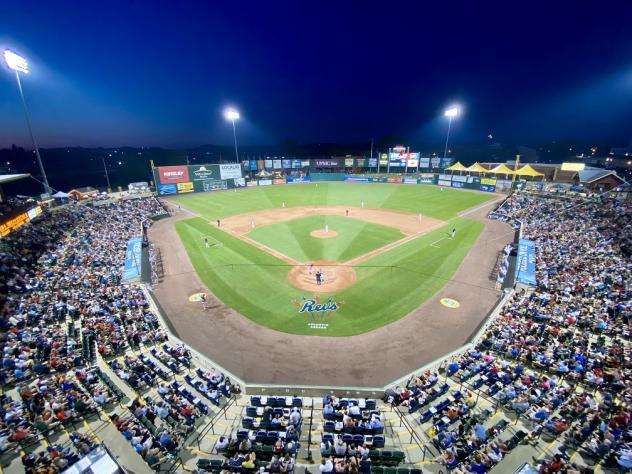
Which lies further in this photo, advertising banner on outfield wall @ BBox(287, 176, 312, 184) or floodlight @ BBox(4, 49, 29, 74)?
advertising banner on outfield wall @ BBox(287, 176, 312, 184)

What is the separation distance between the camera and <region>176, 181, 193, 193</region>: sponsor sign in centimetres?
6488

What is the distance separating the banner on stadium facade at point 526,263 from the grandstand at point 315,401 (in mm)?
1775

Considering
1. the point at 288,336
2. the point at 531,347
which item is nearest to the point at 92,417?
the point at 288,336

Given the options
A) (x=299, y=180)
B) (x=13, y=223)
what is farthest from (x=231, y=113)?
(x=13, y=223)

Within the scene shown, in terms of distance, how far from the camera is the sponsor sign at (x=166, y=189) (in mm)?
62438

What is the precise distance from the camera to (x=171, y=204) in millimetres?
55719

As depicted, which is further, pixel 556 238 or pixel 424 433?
pixel 556 238

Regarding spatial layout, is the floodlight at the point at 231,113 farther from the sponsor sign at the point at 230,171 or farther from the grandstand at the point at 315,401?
the grandstand at the point at 315,401

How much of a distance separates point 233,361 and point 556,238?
33.3 m

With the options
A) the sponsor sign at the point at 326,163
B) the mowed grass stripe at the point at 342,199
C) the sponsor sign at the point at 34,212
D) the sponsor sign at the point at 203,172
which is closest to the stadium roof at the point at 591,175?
the mowed grass stripe at the point at 342,199

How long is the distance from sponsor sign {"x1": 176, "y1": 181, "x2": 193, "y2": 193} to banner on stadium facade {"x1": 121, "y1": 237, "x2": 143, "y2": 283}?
3345 cm

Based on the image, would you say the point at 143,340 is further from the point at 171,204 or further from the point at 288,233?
the point at 171,204

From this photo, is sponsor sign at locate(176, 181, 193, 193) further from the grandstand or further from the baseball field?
the grandstand

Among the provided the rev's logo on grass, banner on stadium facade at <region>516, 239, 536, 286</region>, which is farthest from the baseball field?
banner on stadium facade at <region>516, 239, 536, 286</region>
